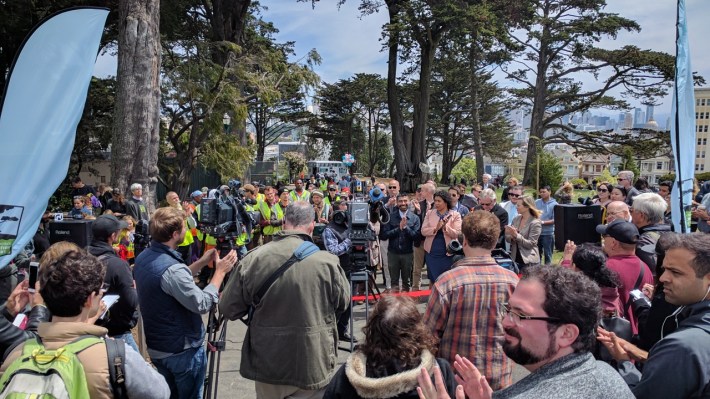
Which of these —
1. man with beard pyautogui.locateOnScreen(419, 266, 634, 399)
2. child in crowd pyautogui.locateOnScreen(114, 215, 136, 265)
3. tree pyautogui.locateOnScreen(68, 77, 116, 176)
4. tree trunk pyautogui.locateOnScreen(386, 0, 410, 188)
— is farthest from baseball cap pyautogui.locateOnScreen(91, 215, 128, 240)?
tree trunk pyautogui.locateOnScreen(386, 0, 410, 188)

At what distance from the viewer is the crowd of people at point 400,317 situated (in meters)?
1.58

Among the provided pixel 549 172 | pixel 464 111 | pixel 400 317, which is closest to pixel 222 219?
pixel 400 317

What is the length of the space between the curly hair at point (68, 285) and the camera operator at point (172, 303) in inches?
36.3

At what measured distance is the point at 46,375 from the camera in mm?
1751

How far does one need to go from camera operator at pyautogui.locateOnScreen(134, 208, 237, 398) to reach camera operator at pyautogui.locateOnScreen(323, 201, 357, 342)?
2.15 meters

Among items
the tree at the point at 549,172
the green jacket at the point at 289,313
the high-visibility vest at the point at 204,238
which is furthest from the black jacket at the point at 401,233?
the tree at the point at 549,172

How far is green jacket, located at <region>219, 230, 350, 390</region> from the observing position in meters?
2.79

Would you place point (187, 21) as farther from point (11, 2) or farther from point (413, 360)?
point (413, 360)

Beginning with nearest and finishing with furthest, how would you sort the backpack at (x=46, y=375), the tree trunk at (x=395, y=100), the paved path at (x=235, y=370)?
the backpack at (x=46, y=375)
the paved path at (x=235, y=370)
the tree trunk at (x=395, y=100)

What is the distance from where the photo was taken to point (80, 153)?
66.0ft

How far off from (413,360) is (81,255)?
1.56 metres

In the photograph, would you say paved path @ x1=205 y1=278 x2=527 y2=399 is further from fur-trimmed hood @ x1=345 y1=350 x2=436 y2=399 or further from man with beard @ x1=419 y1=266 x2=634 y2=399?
man with beard @ x1=419 y1=266 x2=634 y2=399

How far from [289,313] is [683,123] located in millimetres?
3188

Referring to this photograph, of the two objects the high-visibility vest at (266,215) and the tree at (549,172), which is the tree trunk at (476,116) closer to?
the tree at (549,172)
